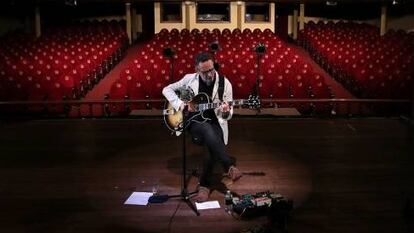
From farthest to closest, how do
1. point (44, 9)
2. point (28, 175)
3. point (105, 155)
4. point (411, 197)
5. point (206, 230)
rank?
1. point (44, 9)
2. point (105, 155)
3. point (28, 175)
4. point (411, 197)
5. point (206, 230)

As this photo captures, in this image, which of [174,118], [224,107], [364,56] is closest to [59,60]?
[364,56]

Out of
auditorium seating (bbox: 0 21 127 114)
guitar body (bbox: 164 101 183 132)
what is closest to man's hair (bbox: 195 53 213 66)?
guitar body (bbox: 164 101 183 132)

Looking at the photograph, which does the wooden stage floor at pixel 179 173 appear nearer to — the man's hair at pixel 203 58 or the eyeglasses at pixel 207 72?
the eyeglasses at pixel 207 72

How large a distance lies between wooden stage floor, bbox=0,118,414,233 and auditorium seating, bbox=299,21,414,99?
6.29ft

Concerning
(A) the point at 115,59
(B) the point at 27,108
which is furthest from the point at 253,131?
(A) the point at 115,59

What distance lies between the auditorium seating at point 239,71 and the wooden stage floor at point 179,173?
5.22ft

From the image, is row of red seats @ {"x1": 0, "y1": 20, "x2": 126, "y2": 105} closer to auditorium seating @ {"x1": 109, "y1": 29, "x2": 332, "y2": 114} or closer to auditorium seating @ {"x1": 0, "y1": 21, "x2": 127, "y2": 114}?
auditorium seating @ {"x1": 0, "y1": 21, "x2": 127, "y2": 114}

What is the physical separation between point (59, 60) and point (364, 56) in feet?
20.7

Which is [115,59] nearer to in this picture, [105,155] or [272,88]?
[272,88]

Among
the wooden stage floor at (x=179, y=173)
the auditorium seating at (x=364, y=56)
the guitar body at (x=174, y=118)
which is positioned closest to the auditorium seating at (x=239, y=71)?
the auditorium seating at (x=364, y=56)

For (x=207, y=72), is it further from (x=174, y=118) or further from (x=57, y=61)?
(x=57, y=61)

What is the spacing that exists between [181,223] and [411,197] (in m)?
1.92

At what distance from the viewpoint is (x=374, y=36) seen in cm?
1319

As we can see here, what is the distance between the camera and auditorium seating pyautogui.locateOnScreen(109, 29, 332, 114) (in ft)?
29.2
